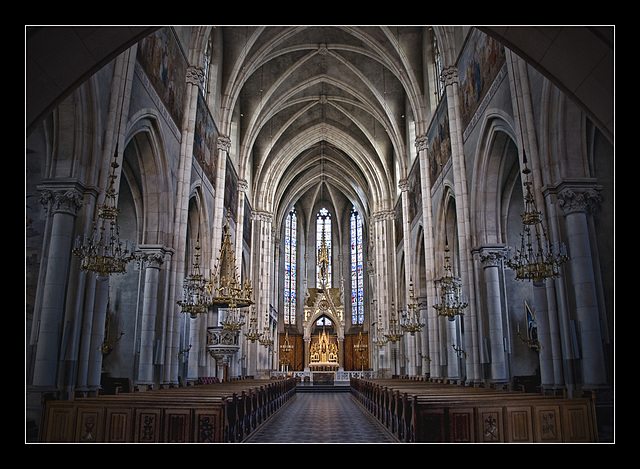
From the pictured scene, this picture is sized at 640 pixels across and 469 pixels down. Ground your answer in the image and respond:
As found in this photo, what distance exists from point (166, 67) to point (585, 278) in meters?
13.0

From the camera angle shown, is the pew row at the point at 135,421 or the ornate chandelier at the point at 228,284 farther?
the ornate chandelier at the point at 228,284

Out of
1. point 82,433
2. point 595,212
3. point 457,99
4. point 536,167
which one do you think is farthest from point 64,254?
point 457,99

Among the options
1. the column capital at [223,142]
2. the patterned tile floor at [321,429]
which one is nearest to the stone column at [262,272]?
the column capital at [223,142]

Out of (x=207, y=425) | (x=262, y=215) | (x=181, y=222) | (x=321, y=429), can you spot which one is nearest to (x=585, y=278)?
(x=321, y=429)

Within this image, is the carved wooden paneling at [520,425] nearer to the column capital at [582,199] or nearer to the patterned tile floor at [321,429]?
the patterned tile floor at [321,429]

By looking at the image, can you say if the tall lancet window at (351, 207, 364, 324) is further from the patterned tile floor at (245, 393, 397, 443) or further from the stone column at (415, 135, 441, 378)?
the patterned tile floor at (245, 393, 397, 443)

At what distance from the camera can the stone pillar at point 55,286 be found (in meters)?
8.97

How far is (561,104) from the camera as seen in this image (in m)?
10.2

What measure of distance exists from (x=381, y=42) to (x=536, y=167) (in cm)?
1575

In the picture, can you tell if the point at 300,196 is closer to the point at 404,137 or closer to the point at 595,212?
the point at 404,137

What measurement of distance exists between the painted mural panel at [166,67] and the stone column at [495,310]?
430 inches

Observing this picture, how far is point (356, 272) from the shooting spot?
1874 inches

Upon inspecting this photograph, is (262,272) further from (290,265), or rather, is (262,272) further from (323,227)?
(323,227)

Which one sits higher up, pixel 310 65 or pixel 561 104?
pixel 310 65
